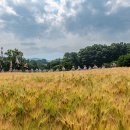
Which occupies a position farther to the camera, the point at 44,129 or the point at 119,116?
the point at 119,116

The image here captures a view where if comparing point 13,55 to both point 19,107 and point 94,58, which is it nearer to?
point 94,58

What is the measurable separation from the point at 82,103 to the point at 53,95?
1.28 meters

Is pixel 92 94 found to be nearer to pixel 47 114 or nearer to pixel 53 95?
pixel 53 95

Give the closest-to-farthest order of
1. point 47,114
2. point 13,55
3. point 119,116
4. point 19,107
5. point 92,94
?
point 119,116, point 47,114, point 19,107, point 92,94, point 13,55

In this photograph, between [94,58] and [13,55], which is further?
[94,58]

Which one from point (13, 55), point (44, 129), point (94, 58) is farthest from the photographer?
point (94, 58)

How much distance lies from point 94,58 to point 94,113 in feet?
469

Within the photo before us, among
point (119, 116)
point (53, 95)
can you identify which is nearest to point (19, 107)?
point (53, 95)

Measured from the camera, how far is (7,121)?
5637 millimetres

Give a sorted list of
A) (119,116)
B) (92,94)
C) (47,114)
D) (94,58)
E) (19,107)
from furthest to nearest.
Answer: (94,58), (92,94), (19,107), (47,114), (119,116)

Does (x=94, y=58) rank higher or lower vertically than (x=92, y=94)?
higher

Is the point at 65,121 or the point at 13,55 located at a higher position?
the point at 13,55

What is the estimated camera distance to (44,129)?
16.4 feet

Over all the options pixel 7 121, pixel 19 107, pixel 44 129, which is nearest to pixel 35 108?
pixel 19 107
